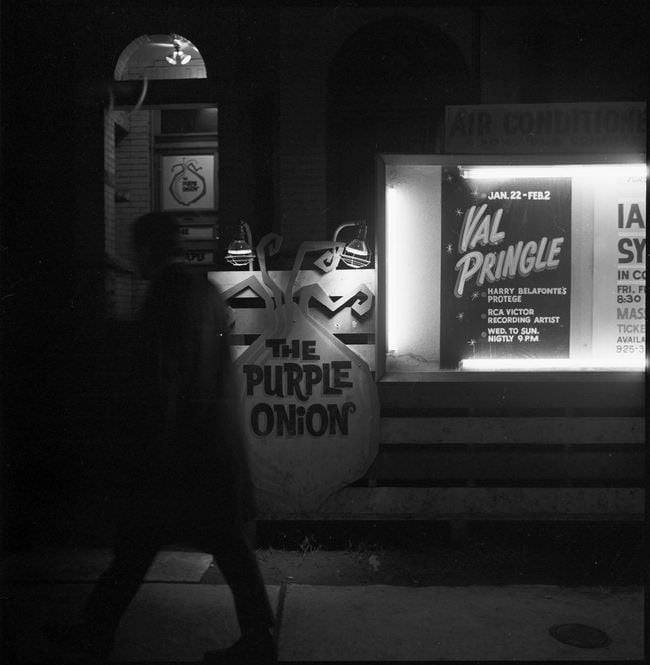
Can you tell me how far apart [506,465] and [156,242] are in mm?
3245

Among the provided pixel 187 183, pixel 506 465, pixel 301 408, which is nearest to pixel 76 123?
pixel 187 183

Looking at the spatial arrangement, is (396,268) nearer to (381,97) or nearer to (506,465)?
(506,465)

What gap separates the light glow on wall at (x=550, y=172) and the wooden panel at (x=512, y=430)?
1.84 meters

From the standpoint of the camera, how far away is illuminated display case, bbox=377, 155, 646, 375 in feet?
18.0

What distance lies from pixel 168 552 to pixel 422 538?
1936 mm

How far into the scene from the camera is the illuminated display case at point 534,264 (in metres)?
5.50

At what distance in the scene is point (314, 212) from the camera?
6.39 metres

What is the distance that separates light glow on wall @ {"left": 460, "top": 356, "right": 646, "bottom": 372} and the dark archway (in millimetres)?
1829

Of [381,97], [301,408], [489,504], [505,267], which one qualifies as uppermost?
[381,97]

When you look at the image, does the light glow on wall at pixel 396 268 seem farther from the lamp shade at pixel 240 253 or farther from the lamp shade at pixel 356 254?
the lamp shade at pixel 240 253

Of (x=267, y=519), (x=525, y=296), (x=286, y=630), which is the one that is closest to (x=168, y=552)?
(x=267, y=519)

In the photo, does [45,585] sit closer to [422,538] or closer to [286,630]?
[286,630]

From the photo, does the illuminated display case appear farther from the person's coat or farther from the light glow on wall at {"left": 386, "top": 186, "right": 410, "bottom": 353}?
the person's coat

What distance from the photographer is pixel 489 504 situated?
5.36 m
